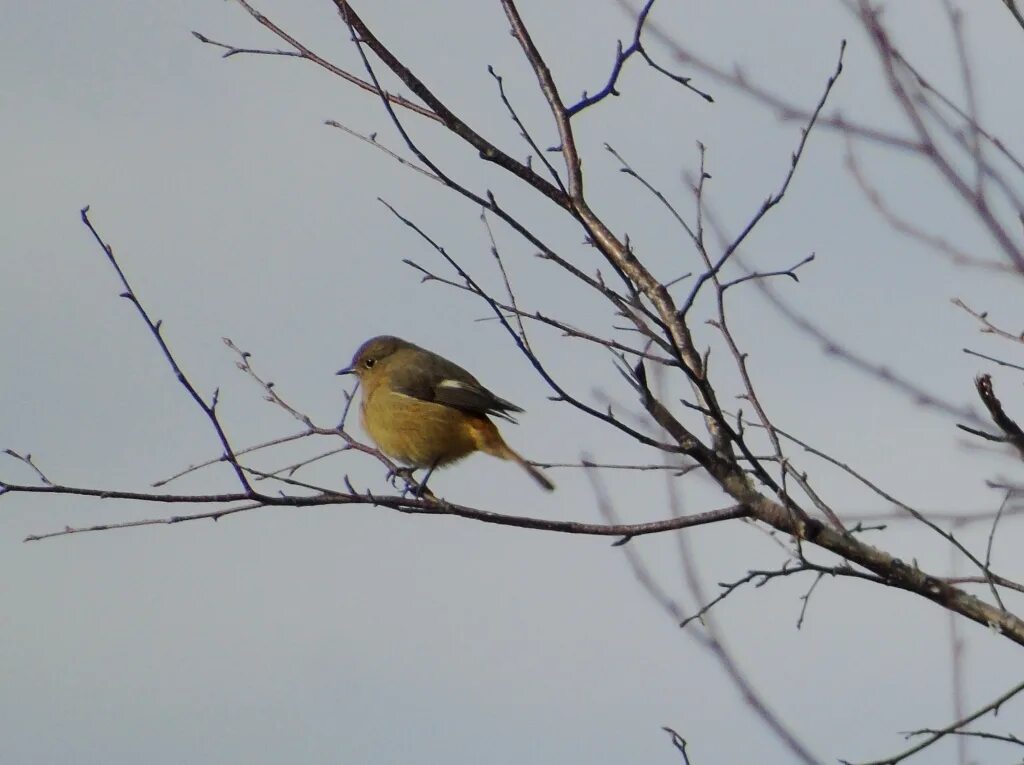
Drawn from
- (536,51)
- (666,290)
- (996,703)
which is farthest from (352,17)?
(996,703)

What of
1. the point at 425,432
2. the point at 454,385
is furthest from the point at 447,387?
the point at 425,432

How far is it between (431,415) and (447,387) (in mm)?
318

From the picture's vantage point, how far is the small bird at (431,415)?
718cm

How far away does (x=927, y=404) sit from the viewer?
3439 millimetres

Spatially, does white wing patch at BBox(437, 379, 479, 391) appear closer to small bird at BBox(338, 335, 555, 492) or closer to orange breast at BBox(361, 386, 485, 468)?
small bird at BBox(338, 335, 555, 492)

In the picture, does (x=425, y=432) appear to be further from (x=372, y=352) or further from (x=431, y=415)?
(x=372, y=352)

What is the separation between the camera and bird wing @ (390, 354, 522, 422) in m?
7.23

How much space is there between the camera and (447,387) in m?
7.55

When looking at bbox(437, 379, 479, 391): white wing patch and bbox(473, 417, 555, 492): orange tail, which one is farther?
bbox(437, 379, 479, 391): white wing patch

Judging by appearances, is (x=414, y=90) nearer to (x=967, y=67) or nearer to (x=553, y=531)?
(x=553, y=531)

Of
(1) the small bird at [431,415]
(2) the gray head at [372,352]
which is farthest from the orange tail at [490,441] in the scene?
(2) the gray head at [372,352]

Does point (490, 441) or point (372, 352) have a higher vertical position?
point (372, 352)

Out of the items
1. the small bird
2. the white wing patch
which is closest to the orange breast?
the small bird

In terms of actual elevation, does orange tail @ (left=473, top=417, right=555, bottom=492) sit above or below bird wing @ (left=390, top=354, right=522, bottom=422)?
below
